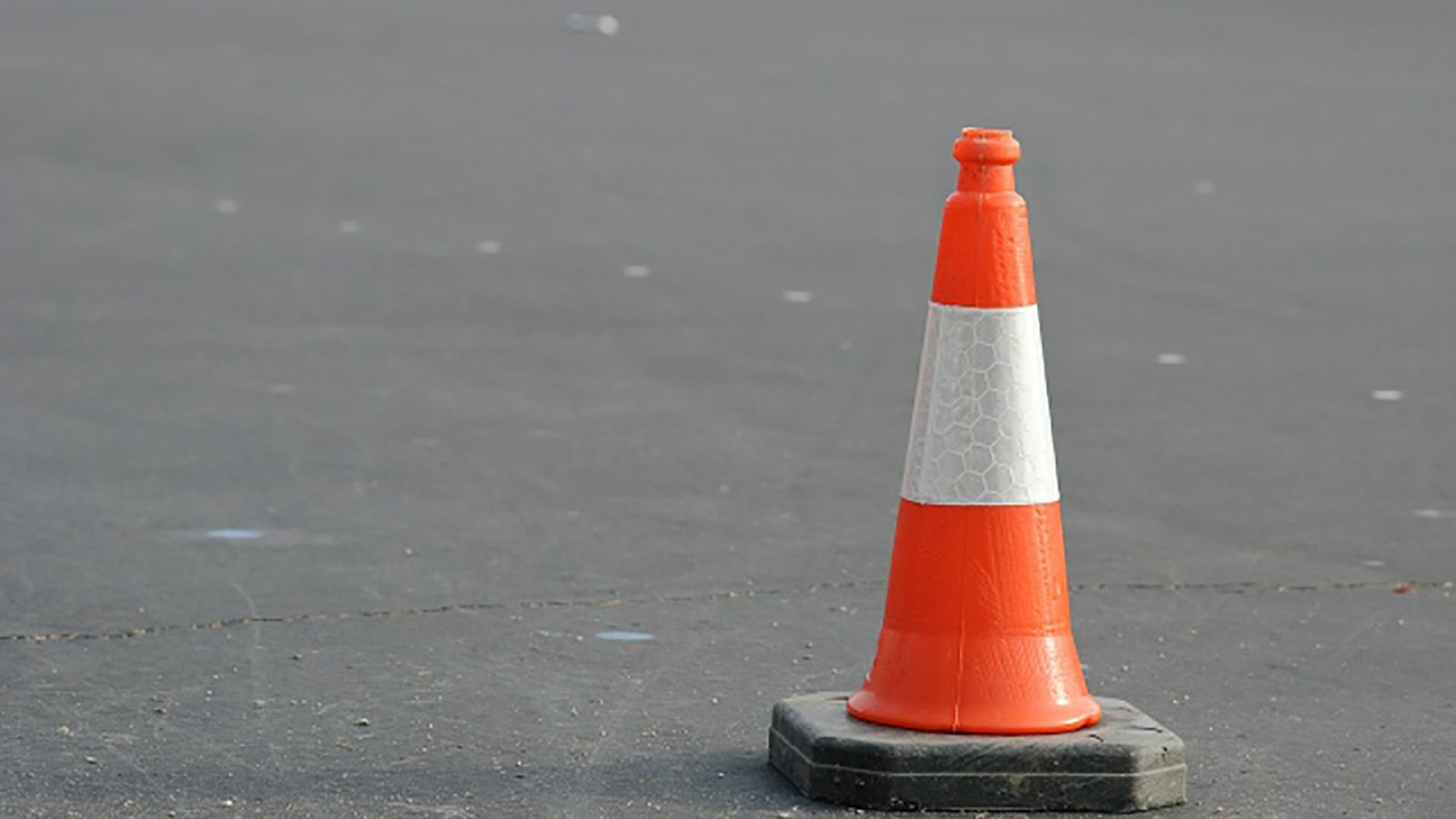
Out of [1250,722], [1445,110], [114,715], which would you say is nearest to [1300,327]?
[1250,722]

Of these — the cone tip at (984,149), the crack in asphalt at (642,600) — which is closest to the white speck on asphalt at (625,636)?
the crack in asphalt at (642,600)

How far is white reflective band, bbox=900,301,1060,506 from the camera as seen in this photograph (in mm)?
4574

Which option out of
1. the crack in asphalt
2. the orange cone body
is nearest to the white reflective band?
the orange cone body

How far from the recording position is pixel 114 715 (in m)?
4.96

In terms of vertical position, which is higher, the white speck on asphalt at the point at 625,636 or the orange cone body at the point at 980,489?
the orange cone body at the point at 980,489

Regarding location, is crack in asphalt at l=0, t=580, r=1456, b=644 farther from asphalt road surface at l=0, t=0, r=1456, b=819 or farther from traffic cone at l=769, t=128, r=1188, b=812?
traffic cone at l=769, t=128, r=1188, b=812

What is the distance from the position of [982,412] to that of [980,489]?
0.13 metres

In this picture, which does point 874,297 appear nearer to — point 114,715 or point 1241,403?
point 1241,403

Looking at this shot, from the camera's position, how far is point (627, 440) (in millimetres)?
7969

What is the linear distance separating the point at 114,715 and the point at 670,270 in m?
6.92

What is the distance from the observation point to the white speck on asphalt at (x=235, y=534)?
6.56 metres

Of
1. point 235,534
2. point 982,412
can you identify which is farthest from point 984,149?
point 235,534

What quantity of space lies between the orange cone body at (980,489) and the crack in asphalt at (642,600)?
1.50 metres

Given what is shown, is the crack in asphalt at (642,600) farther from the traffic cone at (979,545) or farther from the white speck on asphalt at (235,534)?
the traffic cone at (979,545)
